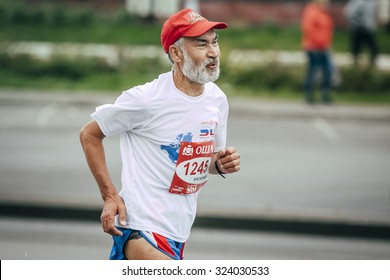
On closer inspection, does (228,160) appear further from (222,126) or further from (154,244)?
(154,244)

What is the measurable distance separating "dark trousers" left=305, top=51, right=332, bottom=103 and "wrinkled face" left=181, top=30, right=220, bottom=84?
42.4ft

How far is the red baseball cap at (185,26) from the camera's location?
14.3 feet

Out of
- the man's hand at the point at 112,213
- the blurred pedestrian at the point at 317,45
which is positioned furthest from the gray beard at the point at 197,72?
the blurred pedestrian at the point at 317,45

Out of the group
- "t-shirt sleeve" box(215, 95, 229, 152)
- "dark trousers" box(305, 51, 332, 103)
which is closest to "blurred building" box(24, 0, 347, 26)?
"dark trousers" box(305, 51, 332, 103)

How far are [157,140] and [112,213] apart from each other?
1.32ft

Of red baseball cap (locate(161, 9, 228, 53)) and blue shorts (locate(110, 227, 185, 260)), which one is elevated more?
red baseball cap (locate(161, 9, 228, 53))

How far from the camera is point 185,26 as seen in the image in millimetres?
4367

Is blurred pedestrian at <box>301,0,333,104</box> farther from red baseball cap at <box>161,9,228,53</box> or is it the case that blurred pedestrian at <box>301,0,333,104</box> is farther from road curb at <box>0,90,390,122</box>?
red baseball cap at <box>161,9,228,53</box>

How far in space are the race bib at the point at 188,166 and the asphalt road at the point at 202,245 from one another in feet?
11.1

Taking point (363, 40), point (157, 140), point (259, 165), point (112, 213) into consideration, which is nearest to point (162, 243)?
point (112, 213)

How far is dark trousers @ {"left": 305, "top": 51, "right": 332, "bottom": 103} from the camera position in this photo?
17172 millimetres

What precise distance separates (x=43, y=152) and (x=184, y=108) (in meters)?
8.27
